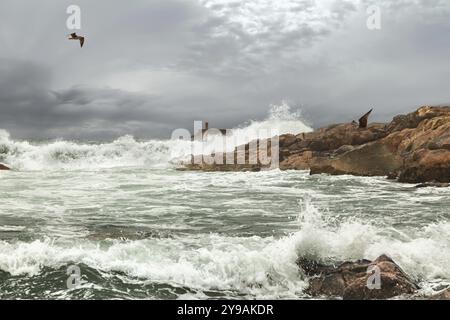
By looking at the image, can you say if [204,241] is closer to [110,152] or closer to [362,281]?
[362,281]

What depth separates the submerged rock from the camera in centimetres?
539

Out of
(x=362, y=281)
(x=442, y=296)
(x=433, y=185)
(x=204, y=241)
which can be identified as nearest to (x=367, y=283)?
(x=362, y=281)

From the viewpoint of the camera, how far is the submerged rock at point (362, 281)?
5391 millimetres

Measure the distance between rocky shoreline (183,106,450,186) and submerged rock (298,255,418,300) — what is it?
34.1 feet

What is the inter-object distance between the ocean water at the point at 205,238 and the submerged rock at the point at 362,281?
0.18 m

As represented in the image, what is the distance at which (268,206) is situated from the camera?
11.7 metres

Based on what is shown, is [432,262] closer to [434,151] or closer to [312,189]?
[312,189]

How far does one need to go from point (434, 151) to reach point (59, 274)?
13120 mm

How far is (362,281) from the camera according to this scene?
18.1ft

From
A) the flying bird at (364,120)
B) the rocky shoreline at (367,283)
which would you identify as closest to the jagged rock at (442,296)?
the rocky shoreline at (367,283)

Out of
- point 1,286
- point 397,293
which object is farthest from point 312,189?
point 1,286

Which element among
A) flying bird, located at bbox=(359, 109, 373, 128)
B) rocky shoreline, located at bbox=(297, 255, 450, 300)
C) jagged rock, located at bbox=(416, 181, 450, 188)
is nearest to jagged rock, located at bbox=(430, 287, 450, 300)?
rocky shoreline, located at bbox=(297, 255, 450, 300)

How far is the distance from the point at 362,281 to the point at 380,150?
14.3 m
